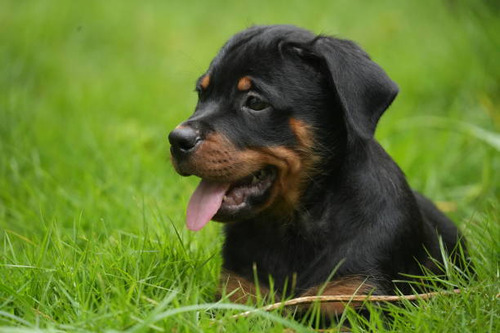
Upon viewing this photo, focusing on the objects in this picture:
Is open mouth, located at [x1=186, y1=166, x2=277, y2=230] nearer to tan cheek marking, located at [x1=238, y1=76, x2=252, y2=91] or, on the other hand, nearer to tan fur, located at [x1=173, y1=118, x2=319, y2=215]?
tan fur, located at [x1=173, y1=118, x2=319, y2=215]

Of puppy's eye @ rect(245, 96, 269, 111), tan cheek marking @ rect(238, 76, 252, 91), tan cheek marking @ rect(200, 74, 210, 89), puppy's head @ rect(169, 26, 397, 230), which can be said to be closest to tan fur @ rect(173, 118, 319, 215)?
puppy's head @ rect(169, 26, 397, 230)

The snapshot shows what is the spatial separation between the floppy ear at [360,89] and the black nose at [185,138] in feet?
2.13

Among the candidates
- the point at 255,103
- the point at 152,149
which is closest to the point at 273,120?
the point at 255,103

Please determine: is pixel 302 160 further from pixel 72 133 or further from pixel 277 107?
pixel 72 133

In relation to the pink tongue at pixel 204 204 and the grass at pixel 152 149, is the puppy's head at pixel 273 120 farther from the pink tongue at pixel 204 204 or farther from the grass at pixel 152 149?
the grass at pixel 152 149

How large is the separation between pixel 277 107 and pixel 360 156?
0.45 meters

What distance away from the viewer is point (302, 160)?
3.12 m

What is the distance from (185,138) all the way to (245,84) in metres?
0.40

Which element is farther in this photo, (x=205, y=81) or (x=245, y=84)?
(x=205, y=81)

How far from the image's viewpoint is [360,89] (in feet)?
9.80

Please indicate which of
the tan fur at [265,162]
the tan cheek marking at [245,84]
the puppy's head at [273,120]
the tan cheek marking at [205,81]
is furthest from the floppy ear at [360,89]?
the tan cheek marking at [205,81]

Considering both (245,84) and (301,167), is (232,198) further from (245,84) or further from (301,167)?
(245,84)

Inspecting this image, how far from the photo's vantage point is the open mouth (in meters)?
3.06

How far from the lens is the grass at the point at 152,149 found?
108 inches
